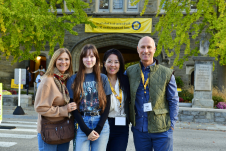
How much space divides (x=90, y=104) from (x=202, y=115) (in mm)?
7666

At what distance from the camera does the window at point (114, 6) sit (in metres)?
16.0

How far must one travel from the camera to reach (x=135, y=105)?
9.23ft

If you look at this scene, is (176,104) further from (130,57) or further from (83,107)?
(130,57)

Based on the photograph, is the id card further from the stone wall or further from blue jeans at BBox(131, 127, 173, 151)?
the stone wall

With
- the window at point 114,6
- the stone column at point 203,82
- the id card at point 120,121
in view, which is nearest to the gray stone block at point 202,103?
the stone column at point 203,82

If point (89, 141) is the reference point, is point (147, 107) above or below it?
above

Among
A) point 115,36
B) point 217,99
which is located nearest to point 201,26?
point 217,99

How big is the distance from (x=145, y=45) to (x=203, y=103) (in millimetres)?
7867

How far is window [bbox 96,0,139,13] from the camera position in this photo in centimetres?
1600

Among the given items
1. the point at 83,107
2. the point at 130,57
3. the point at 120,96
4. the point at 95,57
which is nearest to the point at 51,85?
the point at 83,107

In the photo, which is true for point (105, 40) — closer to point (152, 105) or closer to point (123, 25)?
point (123, 25)

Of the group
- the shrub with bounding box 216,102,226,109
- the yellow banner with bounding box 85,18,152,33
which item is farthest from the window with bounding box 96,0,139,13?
the shrub with bounding box 216,102,226,109

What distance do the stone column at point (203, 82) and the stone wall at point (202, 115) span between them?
1.74ft

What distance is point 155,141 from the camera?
8.72ft
